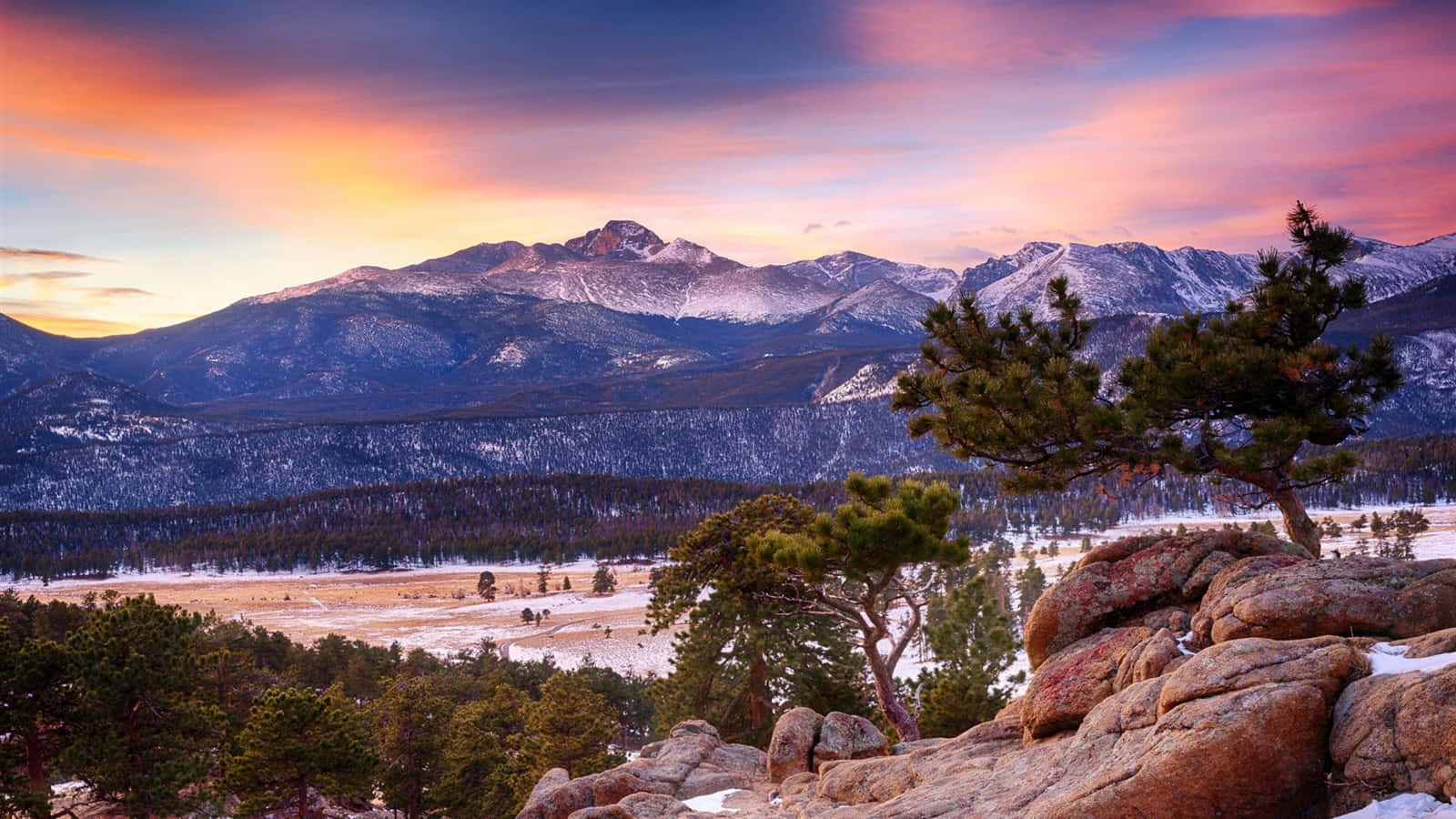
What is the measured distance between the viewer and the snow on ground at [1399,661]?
39.4 feet

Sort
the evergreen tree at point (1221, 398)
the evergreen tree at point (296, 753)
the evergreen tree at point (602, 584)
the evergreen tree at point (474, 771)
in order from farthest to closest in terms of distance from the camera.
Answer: the evergreen tree at point (602, 584), the evergreen tree at point (474, 771), the evergreen tree at point (296, 753), the evergreen tree at point (1221, 398)

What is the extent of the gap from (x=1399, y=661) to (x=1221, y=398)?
8661 mm

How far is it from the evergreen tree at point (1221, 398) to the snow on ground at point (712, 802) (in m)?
9.97

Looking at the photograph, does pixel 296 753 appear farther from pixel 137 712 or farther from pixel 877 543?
pixel 877 543

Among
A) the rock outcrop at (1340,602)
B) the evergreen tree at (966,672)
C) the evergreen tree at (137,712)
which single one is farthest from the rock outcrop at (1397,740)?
the evergreen tree at (137,712)

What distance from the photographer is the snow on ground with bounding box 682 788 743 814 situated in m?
21.9

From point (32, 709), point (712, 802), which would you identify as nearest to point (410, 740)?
point (32, 709)

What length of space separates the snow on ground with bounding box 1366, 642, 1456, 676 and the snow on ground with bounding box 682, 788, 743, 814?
1347 centimetres

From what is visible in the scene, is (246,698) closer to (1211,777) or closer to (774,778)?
(774,778)

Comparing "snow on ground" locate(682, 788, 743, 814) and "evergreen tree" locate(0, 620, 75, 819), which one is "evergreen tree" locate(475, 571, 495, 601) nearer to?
"evergreen tree" locate(0, 620, 75, 819)

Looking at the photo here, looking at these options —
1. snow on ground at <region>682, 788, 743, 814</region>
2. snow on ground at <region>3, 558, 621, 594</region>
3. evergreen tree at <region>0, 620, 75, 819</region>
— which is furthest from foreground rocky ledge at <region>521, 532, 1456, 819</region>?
snow on ground at <region>3, 558, 621, 594</region>

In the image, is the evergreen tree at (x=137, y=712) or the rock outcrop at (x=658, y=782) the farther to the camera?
the evergreen tree at (x=137, y=712)

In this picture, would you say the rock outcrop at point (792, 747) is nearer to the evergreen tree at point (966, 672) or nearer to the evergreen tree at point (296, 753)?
the evergreen tree at point (966, 672)

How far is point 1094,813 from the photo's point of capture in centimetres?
1248
